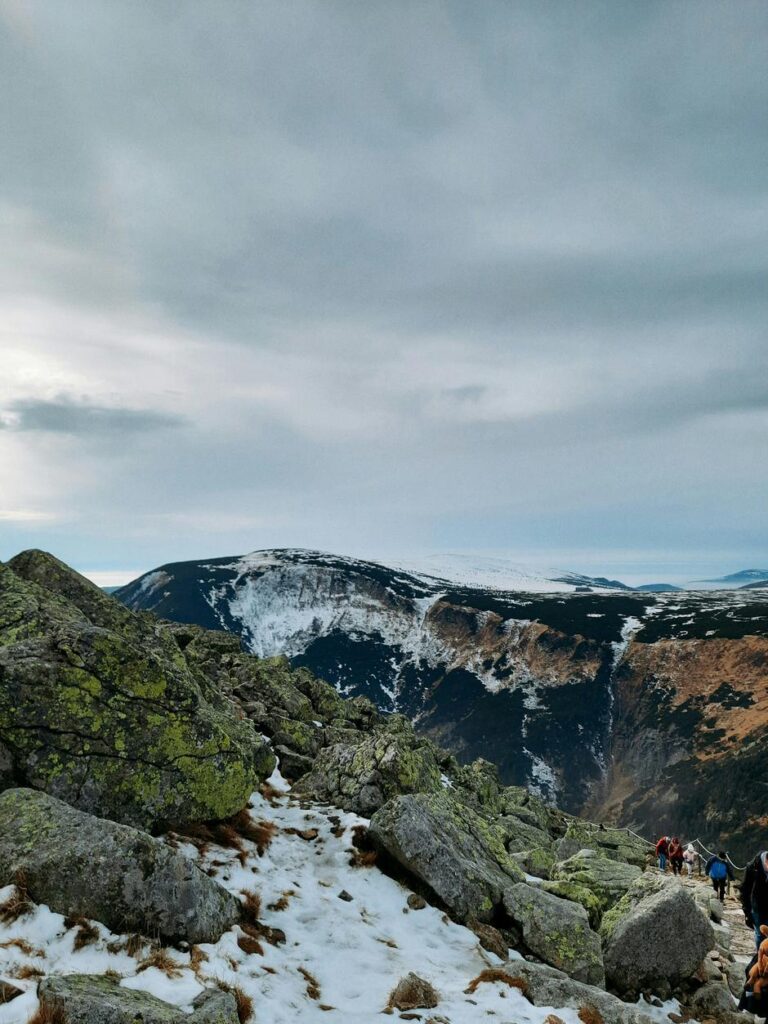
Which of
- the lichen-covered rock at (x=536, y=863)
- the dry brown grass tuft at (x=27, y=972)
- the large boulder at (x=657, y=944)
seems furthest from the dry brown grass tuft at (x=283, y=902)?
the lichen-covered rock at (x=536, y=863)

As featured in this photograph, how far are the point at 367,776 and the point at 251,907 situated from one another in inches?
294

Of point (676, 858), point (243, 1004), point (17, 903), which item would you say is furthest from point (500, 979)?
point (676, 858)

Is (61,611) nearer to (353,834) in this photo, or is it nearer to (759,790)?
(353,834)

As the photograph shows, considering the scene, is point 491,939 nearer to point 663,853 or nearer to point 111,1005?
point 111,1005

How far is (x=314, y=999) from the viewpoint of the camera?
1037 cm

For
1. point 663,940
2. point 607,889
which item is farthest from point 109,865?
point 607,889

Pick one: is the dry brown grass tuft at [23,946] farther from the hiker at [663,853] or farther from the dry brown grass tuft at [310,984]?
the hiker at [663,853]

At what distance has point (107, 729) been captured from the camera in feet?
43.4

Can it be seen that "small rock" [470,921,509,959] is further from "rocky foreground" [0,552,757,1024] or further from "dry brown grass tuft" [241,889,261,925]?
"dry brown grass tuft" [241,889,261,925]

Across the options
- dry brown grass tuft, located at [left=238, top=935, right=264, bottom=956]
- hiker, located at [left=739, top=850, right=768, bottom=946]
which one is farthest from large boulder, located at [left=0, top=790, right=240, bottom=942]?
hiker, located at [left=739, top=850, right=768, bottom=946]

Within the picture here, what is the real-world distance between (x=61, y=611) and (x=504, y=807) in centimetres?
3534

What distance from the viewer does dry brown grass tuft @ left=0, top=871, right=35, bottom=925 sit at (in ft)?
28.9

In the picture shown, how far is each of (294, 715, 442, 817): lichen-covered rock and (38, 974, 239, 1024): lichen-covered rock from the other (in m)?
10.6

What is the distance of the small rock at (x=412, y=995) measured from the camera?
1052cm
